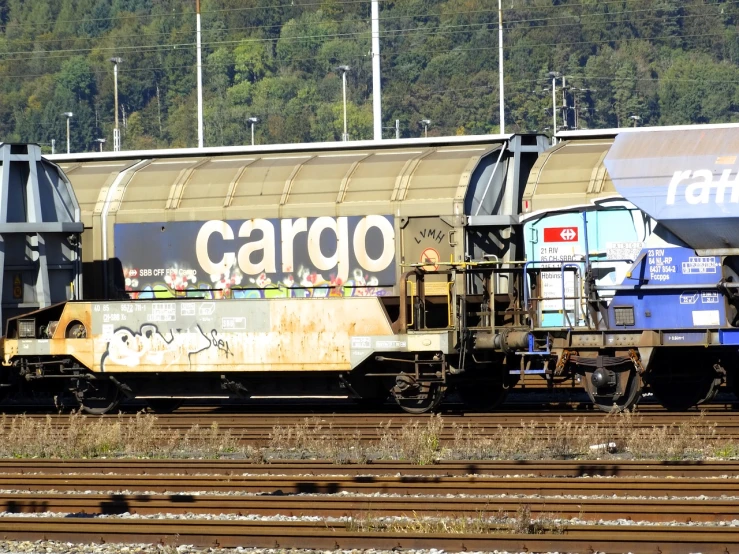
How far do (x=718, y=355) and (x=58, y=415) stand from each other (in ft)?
33.9

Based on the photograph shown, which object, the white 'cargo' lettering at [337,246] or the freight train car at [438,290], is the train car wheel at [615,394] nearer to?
the freight train car at [438,290]

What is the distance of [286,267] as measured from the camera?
65.1 feet

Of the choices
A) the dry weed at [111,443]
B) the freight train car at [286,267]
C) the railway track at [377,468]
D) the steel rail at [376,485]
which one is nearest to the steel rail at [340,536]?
the steel rail at [376,485]

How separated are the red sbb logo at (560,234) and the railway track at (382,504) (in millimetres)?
5491

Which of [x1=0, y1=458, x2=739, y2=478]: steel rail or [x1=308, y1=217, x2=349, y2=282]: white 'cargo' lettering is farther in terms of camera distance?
[x1=308, y1=217, x2=349, y2=282]: white 'cargo' lettering

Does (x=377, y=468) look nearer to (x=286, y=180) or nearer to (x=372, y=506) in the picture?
(x=372, y=506)

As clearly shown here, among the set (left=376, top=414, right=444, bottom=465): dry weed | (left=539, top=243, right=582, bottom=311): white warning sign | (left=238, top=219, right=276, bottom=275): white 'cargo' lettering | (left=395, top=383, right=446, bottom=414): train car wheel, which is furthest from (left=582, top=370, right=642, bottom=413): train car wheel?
(left=238, top=219, right=276, bottom=275): white 'cargo' lettering

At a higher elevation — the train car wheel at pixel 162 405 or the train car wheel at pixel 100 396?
the train car wheel at pixel 100 396

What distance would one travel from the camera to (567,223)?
18.2 meters

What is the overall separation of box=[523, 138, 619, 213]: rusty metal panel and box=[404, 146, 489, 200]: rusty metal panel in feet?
3.49

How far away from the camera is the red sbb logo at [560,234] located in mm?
18188

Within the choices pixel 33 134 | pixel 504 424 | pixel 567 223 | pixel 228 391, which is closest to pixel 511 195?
pixel 567 223

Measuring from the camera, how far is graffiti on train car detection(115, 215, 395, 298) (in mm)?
19406

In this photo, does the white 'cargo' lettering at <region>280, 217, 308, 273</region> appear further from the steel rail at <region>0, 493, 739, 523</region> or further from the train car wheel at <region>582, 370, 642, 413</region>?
the steel rail at <region>0, 493, 739, 523</region>
